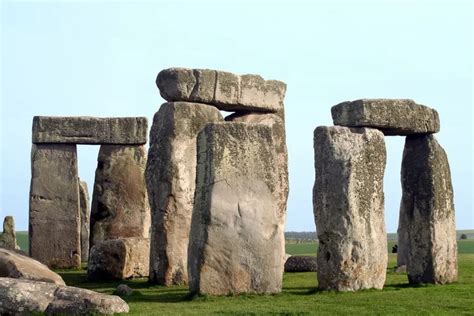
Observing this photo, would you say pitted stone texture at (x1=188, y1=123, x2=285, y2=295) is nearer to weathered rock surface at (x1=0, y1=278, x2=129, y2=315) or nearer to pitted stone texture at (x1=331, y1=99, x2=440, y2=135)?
pitted stone texture at (x1=331, y1=99, x2=440, y2=135)

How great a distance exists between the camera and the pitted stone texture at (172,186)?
20.0 m

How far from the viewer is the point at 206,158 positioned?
16234 mm

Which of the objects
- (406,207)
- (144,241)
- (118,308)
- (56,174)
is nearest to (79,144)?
(56,174)

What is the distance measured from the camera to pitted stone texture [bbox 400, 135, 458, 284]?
1848 centimetres

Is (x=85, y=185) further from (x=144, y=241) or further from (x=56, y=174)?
(x=144, y=241)

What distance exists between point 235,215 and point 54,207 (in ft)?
36.6

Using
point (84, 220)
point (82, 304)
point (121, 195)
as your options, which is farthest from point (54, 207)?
point (82, 304)

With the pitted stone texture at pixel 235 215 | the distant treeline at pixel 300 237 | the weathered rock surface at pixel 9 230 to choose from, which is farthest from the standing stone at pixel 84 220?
the distant treeline at pixel 300 237

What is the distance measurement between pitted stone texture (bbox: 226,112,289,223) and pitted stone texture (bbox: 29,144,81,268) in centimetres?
543

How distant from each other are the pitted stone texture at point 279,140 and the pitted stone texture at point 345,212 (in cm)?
579

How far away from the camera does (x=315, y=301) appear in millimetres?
15578

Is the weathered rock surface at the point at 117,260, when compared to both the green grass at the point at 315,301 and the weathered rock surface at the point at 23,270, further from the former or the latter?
the weathered rock surface at the point at 23,270

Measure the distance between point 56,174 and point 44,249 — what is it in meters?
1.98

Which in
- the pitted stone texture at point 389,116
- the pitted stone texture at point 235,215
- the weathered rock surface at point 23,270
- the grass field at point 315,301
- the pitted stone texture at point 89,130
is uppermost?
the pitted stone texture at point 89,130
